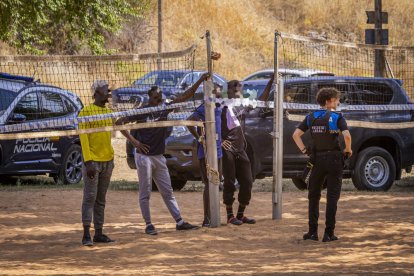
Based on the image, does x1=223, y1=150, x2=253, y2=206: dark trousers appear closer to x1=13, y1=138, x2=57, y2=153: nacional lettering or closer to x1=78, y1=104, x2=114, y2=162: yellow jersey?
x1=78, y1=104, x2=114, y2=162: yellow jersey

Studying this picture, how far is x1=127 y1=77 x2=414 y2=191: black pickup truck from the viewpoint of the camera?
17.3 m

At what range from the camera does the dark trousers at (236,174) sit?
539 inches

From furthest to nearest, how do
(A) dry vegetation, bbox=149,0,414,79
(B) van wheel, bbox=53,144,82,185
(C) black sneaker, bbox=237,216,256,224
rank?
(A) dry vegetation, bbox=149,0,414,79 → (B) van wheel, bbox=53,144,82,185 → (C) black sneaker, bbox=237,216,256,224

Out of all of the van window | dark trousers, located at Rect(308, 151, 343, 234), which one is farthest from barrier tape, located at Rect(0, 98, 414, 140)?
dark trousers, located at Rect(308, 151, 343, 234)

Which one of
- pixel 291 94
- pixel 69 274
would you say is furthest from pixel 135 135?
pixel 291 94

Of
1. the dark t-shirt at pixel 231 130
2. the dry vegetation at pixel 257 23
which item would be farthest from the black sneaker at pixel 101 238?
the dry vegetation at pixel 257 23

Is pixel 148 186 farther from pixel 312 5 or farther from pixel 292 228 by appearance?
pixel 312 5

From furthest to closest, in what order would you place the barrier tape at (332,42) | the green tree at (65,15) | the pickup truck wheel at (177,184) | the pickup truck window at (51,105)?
the green tree at (65,15) < the pickup truck window at (51,105) < the pickup truck wheel at (177,184) < the barrier tape at (332,42)

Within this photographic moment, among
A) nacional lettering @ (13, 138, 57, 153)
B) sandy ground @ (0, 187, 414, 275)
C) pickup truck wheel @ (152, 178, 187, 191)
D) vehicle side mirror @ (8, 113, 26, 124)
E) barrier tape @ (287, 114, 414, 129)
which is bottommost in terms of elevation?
sandy ground @ (0, 187, 414, 275)

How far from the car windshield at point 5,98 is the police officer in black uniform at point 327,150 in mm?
7149

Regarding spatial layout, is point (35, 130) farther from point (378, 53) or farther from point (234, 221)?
point (378, 53)

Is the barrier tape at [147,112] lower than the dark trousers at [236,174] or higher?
higher

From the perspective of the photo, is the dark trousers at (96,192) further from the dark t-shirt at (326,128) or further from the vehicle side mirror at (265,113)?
the vehicle side mirror at (265,113)

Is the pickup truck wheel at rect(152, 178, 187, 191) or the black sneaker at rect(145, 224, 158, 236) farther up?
the pickup truck wheel at rect(152, 178, 187, 191)
